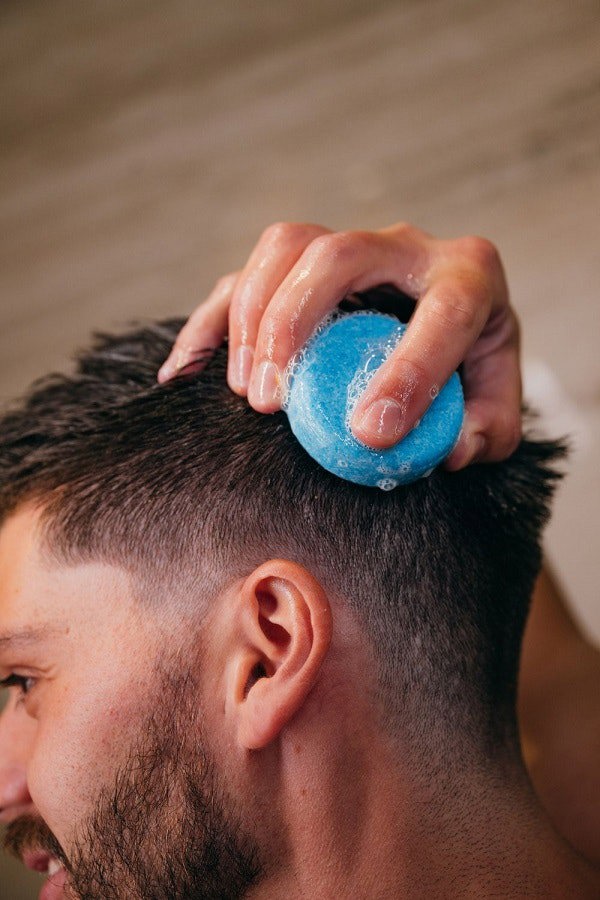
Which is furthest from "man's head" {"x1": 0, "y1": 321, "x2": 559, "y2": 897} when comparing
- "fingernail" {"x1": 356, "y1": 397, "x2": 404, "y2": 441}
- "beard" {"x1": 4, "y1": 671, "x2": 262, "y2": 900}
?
"fingernail" {"x1": 356, "y1": 397, "x2": 404, "y2": 441}

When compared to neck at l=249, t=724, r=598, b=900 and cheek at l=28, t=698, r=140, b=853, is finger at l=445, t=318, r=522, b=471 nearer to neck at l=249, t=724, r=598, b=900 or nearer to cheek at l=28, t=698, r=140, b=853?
neck at l=249, t=724, r=598, b=900

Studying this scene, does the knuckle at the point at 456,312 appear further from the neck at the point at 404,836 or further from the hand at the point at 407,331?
the neck at the point at 404,836

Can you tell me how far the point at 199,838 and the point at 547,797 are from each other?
62 centimetres

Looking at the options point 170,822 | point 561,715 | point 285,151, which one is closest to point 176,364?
point 170,822

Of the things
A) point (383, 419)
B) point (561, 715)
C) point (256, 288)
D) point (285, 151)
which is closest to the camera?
point (383, 419)

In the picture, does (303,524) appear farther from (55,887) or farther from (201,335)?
(55,887)

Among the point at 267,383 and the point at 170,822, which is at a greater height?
the point at 267,383

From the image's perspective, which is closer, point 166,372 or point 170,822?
point 170,822

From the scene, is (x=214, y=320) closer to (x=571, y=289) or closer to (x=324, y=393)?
(x=324, y=393)

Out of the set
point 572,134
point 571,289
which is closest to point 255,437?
point 571,289

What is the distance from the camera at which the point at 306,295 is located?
28.0 inches

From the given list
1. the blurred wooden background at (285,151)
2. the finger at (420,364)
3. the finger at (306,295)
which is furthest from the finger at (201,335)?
the blurred wooden background at (285,151)

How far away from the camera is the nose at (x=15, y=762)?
2.75 ft

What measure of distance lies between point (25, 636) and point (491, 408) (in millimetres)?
524
